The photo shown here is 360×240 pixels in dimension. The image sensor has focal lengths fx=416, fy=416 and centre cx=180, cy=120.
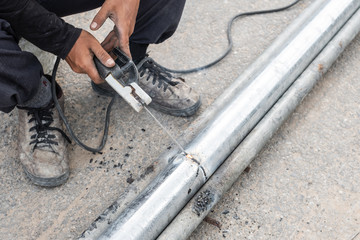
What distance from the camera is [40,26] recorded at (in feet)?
5.41

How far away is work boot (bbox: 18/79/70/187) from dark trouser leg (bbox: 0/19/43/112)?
10.9 inches

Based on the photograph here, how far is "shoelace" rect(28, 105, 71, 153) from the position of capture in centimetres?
202

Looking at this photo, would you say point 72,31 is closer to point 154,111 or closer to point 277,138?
point 154,111

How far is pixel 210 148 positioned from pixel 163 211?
0.36m

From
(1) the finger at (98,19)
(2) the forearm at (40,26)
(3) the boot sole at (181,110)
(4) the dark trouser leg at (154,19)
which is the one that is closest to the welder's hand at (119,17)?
(1) the finger at (98,19)

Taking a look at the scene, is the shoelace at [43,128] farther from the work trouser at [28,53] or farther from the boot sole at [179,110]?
the boot sole at [179,110]

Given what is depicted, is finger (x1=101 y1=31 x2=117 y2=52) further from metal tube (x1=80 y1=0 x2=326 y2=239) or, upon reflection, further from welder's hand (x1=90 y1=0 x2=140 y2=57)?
metal tube (x1=80 y1=0 x2=326 y2=239)

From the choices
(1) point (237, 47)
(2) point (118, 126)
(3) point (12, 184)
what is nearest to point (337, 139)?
(1) point (237, 47)

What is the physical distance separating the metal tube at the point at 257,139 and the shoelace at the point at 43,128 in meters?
0.74

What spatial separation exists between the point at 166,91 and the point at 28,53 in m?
0.75

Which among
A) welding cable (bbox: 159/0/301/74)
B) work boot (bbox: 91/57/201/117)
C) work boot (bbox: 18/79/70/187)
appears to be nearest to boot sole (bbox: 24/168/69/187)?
work boot (bbox: 18/79/70/187)

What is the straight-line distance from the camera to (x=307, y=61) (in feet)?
7.43

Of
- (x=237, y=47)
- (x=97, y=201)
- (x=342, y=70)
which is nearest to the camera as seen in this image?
(x=97, y=201)

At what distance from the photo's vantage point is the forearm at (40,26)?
5.28 ft
